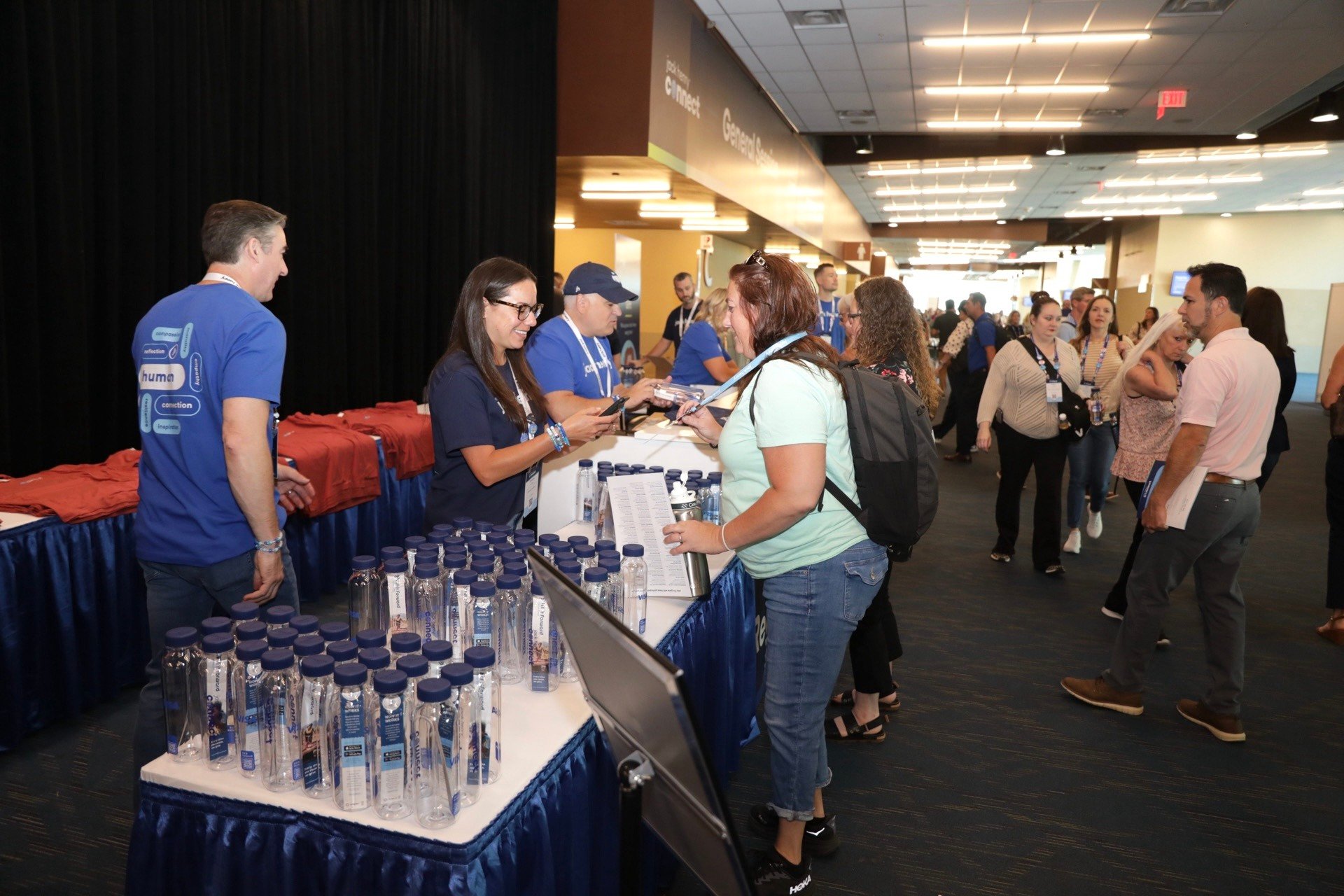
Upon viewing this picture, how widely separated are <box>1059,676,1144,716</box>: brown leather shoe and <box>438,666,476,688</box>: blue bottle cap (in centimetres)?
287

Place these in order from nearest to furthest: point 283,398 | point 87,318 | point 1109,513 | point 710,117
Answer: point 87,318 < point 283,398 < point 1109,513 < point 710,117

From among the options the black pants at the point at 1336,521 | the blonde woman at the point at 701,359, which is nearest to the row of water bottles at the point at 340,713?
the blonde woman at the point at 701,359

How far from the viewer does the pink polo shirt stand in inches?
107

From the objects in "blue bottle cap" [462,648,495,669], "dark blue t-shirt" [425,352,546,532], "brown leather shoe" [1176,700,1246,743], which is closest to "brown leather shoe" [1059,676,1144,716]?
"brown leather shoe" [1176,700,1246,743]

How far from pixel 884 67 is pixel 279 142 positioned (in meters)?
5.71

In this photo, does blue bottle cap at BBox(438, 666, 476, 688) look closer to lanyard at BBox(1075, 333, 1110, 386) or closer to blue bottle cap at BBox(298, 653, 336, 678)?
blue bottle cap at BBox(298, 653, 336, 678)

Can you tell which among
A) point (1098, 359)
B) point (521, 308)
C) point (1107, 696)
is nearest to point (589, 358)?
point (521, 308)

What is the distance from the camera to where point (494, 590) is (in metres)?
1.52

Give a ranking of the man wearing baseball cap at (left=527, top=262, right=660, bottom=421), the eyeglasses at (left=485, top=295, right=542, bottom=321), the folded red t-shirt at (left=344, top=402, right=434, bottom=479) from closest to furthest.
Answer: the eyeglasses at (left=485, top=295, right=542, bottom=321) < the man wearing baseball cap at (left=527, top=262, right=660, bottom=421) < the folded red t-shirt at (left=344, top=402, right=434, bottom=479)

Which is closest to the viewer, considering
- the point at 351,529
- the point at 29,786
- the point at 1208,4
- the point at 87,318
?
the point at 29,786

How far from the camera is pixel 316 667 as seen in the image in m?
1.17

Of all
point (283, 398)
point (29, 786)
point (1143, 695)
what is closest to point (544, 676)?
point (29, 786)

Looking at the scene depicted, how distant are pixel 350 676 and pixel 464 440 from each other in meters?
1.15

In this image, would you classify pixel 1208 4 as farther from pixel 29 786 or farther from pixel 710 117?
pixel 29 786
